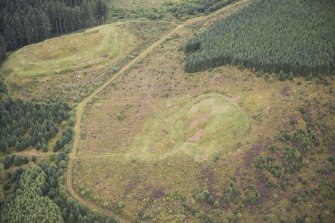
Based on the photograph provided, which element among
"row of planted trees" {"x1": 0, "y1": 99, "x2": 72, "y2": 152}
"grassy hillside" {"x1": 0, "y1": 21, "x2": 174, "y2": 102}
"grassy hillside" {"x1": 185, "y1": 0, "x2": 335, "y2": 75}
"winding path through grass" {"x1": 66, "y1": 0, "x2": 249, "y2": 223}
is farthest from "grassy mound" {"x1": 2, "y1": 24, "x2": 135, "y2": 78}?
"grassy hillside" {"x1": 185, "y1": 0, "x2": 335, "y2": 75}

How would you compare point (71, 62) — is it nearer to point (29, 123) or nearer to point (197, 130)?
point (29, 123)

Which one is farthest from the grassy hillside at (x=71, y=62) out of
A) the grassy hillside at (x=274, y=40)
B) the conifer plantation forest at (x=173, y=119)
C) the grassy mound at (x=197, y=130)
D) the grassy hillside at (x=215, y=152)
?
the grassy mound at (x=197, y=130)

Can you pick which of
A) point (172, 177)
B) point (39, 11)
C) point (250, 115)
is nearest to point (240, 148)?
point (250, 115)

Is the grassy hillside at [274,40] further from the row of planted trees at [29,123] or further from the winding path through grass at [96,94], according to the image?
A: the row of planted trees at [29,123]

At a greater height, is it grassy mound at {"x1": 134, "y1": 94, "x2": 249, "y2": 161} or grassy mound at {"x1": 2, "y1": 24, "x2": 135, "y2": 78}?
grassy mound at {"x1": 2, "y1": 24, "x2": 135, "y2": 78}

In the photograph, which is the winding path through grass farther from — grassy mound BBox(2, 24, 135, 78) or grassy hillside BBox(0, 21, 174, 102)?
grassy mound BBox(2, 24, 135, 78)

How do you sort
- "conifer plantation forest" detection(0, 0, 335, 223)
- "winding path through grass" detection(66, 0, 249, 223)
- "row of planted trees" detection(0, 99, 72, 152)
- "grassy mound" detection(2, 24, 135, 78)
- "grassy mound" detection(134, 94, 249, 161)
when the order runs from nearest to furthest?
"conifer plantation forest" detection(0, 0, 335, 223) < "winding path through grass" detection(66, 0, 249, 223) < "grassy mound" detection(134, 94, 249, 161) < "row of planted trees" detection(0, 99, 72, 152) < "grassy mound" detection(2, 24, 135, 78)

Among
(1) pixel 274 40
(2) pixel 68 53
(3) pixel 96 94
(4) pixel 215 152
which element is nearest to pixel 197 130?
(4) pixel 215 152
